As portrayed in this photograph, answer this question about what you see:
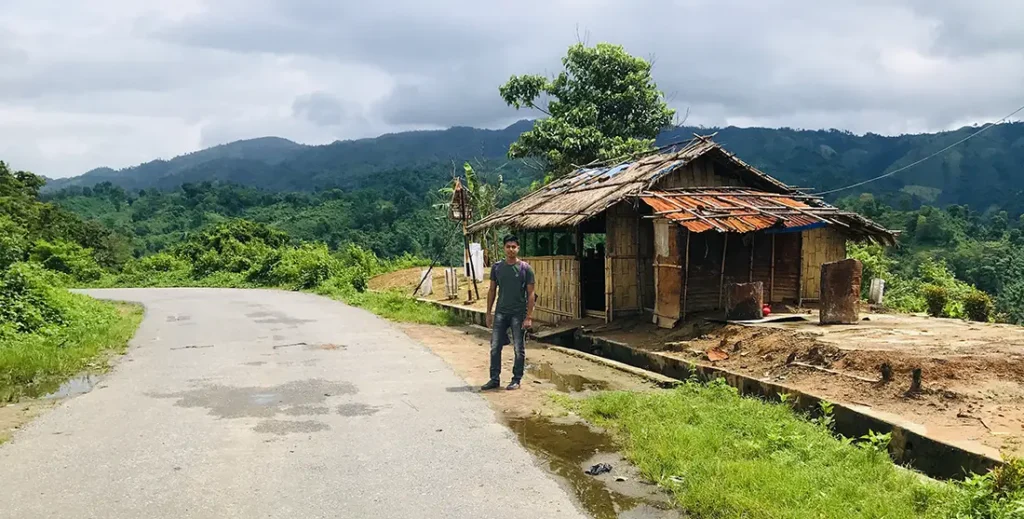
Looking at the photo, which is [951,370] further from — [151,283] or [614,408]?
[151,283]

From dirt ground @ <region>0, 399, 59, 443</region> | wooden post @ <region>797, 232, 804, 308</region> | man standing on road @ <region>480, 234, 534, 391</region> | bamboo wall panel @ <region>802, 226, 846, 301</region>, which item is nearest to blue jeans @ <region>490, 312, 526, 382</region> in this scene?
man standing on road @ <region>480, 234, 534, 391</region>

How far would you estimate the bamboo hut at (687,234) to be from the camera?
12555mm

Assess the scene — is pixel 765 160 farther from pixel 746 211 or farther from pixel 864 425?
pixel 864 425

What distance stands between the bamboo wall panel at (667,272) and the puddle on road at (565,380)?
Result: 9.36ft

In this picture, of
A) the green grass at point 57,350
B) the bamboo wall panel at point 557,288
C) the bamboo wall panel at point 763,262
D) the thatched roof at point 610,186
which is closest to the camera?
the green grass at point 57,350

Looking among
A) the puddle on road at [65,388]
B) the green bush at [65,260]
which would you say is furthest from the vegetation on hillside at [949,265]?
the green bush at [65,260]

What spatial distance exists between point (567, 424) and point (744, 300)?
564 cm

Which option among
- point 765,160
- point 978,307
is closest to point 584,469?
point 978,307

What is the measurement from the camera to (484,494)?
5090 millimetres

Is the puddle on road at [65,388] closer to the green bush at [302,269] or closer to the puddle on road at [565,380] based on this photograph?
the puddle on road at [565,380]

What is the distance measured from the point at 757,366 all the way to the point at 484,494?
564 centimetres

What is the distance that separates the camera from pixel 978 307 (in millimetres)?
14578

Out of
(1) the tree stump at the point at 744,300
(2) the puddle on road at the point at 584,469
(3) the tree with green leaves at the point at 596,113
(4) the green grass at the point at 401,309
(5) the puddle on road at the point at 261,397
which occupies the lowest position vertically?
(4) the green grass at the point at 401,309

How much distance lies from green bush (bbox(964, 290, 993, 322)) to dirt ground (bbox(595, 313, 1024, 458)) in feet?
11.4
